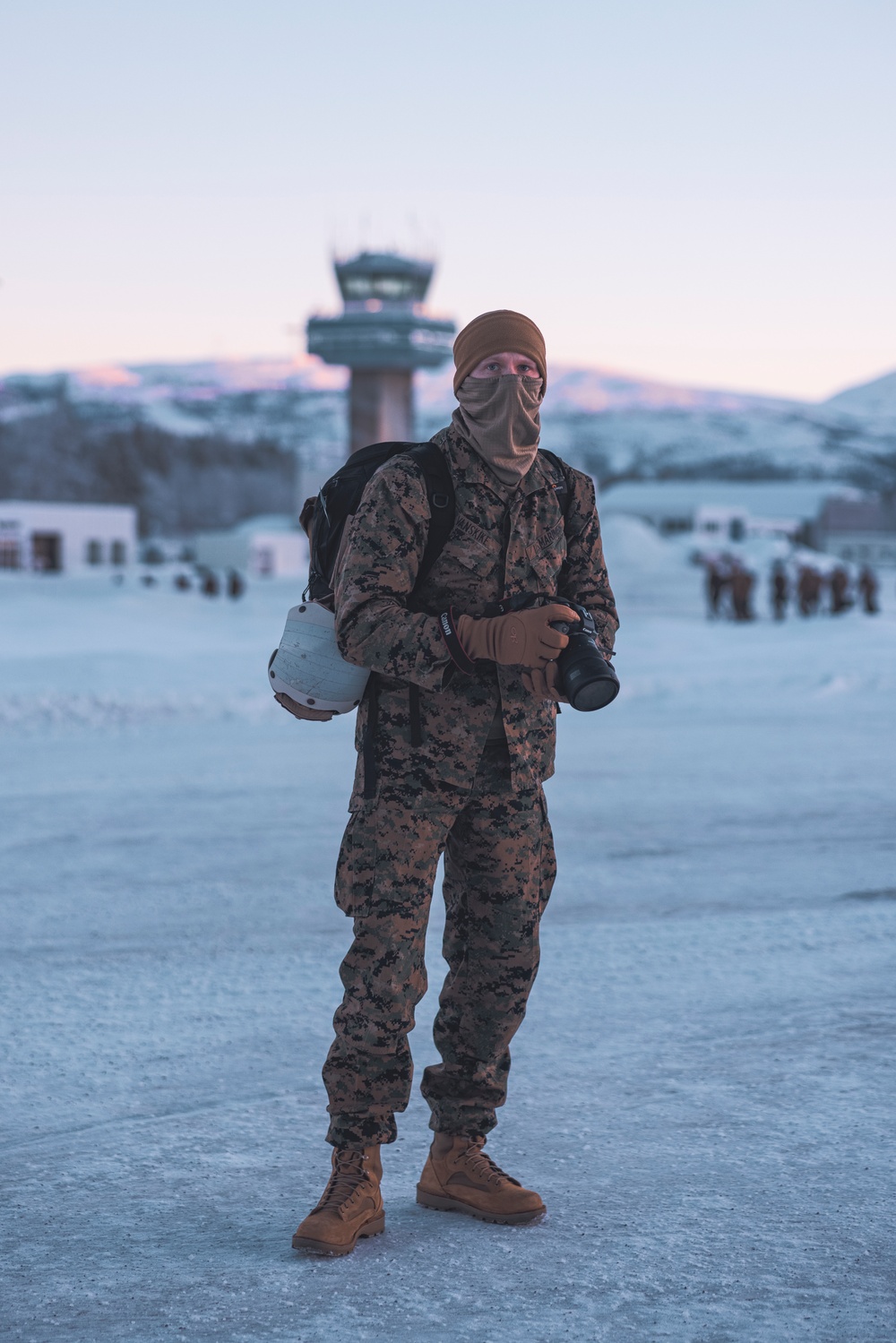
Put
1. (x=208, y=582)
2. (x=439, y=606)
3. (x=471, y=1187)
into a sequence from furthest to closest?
1. (x=208, y=582)
2. (x=471, y=1187)
3. (x=439, y=606)

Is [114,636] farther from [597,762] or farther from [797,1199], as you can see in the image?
[797,1199]

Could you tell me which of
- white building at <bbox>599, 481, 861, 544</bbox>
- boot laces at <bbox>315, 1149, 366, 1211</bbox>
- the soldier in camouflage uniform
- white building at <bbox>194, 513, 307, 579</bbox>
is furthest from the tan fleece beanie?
white building at <bbox>599, 481, 861, 544</bbox>

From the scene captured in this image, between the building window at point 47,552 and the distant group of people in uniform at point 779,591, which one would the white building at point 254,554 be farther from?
the distant group of people in uniform at point 779,591

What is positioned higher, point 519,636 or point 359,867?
point 519,636

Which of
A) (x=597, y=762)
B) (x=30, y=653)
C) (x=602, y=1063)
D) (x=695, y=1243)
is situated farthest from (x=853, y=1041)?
(x=30, y=653)

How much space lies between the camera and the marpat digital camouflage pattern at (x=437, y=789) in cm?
296

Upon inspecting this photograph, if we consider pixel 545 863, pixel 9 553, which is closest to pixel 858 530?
pixel 9 553

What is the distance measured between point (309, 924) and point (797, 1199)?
9.95 ft

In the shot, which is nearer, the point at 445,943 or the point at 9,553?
the point at 445,943

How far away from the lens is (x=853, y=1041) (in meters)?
4.41

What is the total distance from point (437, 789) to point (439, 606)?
402 mm

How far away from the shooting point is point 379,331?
235ft

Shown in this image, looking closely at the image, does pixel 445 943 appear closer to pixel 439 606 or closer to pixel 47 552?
pixel 439 606

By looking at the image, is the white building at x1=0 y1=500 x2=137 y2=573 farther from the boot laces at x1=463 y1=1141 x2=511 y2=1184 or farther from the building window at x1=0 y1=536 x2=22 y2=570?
the boot laces at x1=463 y1=1141 x2=511 y2=1184
